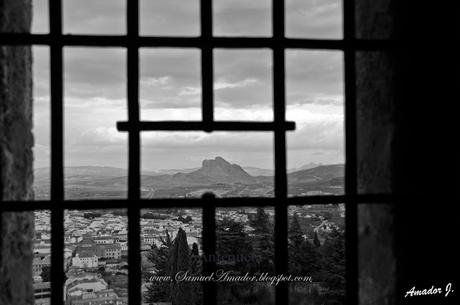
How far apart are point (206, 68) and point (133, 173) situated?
279 millimetres

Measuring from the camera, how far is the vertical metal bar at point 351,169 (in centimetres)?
106

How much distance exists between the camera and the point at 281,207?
3.37ft

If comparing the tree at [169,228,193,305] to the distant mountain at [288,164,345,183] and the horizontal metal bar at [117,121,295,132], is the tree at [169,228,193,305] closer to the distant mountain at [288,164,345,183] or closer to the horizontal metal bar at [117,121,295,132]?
the distant mountain at [288,164,345,183]

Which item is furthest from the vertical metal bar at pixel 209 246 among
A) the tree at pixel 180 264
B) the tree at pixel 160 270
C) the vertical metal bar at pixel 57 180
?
the tree at pixel 160 270

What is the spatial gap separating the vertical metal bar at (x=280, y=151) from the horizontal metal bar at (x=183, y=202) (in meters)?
0.03

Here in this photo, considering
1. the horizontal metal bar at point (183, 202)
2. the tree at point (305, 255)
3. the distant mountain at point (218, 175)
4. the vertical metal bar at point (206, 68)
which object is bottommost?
the tree at point (305, 255)

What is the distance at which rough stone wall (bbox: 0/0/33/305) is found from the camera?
94 cm

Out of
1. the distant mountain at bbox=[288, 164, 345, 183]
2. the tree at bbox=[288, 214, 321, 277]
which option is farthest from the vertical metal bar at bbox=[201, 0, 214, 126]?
the tree at bbox=[288, 214, 321, 277]

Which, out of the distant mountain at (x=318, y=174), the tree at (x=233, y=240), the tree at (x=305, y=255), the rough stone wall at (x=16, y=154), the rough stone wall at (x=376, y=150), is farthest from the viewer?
the tree at (x=305, y=255)

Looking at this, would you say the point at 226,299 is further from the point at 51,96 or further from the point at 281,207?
the point at 51,96

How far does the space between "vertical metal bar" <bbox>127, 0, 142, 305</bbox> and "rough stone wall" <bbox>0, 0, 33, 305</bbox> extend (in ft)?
0.80

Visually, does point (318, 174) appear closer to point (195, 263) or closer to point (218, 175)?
point (218, 175)

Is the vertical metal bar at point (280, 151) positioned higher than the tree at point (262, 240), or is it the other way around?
the vertical metal bar at point (280, 151)

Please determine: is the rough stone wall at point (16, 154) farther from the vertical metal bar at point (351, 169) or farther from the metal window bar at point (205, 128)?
the vertical metal bar at point (351, 169)
